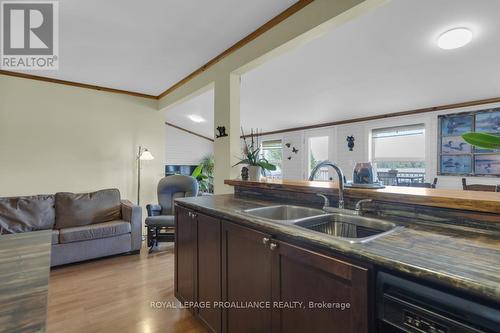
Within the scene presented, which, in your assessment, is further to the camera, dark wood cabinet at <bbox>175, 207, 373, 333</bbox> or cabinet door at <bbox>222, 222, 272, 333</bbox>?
cabinet door at <bbox>222, 222, 272, 333</bbox>

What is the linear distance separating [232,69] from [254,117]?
347 cm

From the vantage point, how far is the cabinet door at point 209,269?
1.62 meters

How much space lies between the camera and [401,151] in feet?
16.1

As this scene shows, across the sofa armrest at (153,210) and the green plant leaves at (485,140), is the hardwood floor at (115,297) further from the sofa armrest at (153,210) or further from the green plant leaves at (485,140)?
the green plant leaves at (485,140)

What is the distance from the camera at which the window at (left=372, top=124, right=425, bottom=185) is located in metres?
4.71

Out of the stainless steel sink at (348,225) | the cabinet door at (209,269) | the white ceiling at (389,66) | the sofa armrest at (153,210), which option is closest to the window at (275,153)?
the white ceiling at (389,66)

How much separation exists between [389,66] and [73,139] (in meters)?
4.71

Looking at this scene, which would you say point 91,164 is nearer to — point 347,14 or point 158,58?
point 158,58

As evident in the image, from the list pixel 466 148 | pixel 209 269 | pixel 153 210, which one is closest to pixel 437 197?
pixel 209 269

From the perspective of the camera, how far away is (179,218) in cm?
213

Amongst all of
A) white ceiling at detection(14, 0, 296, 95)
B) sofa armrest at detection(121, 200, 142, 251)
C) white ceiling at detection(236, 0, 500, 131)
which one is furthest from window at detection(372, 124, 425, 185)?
sofa armrest at detection(121, 200, 142, 251)

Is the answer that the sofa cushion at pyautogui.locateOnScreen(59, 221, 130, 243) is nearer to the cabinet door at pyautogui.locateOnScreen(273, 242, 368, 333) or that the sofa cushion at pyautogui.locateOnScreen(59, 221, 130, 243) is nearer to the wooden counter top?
the wooden counter top

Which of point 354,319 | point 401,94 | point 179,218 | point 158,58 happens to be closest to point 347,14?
point 354,319

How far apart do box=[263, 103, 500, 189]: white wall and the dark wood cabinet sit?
4.43 meters
